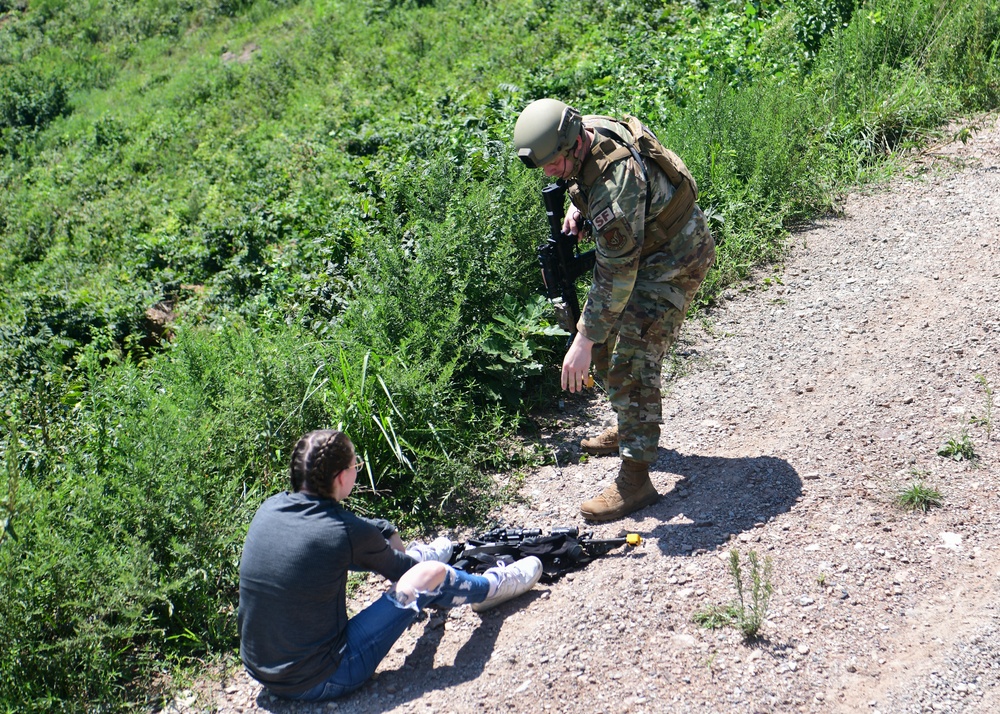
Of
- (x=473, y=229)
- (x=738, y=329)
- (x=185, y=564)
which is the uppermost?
(x=473, y=229)

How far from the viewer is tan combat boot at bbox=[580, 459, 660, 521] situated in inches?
156

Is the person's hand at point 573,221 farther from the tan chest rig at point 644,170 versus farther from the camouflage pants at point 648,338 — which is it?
the camouflage pants at point 648,338

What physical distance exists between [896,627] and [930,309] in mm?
2678

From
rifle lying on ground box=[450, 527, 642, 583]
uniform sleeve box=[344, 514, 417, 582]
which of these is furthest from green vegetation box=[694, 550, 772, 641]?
uniform sleeve box=[344, 514, 417, 582]

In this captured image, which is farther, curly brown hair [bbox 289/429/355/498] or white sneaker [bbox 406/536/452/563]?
white sneaker [bbox 406/536/452/563]

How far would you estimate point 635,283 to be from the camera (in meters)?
3.76

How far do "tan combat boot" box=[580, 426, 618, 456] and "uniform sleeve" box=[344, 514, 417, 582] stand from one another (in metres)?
1.67

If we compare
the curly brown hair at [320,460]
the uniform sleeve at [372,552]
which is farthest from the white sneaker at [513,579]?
the curly brown hair at [320,460]

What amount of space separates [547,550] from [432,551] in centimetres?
51

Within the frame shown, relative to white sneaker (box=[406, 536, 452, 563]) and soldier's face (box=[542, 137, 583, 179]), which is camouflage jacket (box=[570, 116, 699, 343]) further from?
white sneaker (box=[406, 536, 452, 563])

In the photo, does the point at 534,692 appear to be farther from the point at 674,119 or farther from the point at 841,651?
the point at 674,119

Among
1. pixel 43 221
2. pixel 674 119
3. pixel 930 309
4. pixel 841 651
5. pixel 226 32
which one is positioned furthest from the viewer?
pixel 226 32

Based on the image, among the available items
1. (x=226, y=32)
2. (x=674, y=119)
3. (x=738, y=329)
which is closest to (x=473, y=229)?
(x=738, y=329)

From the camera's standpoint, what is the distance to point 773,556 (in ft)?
11.6
